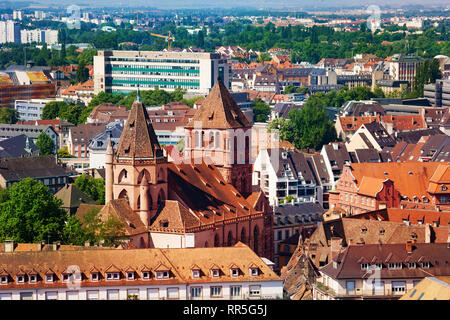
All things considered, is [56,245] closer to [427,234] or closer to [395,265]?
[395,265]

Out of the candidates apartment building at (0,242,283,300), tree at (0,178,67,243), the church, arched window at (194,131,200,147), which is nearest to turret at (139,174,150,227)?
the church

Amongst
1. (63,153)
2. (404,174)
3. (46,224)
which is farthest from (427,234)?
(63,153)

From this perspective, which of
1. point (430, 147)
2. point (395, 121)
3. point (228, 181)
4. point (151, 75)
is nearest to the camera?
point (228, 181)

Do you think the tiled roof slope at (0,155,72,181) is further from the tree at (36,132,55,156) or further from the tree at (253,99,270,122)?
the tree at (253,99,270,122)

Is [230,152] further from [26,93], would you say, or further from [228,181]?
[26,93]

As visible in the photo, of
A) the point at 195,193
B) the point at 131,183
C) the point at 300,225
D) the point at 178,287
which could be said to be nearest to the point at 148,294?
the point at 178,287

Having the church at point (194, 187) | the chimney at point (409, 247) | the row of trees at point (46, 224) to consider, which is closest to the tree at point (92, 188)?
the church at point (194, 187)
